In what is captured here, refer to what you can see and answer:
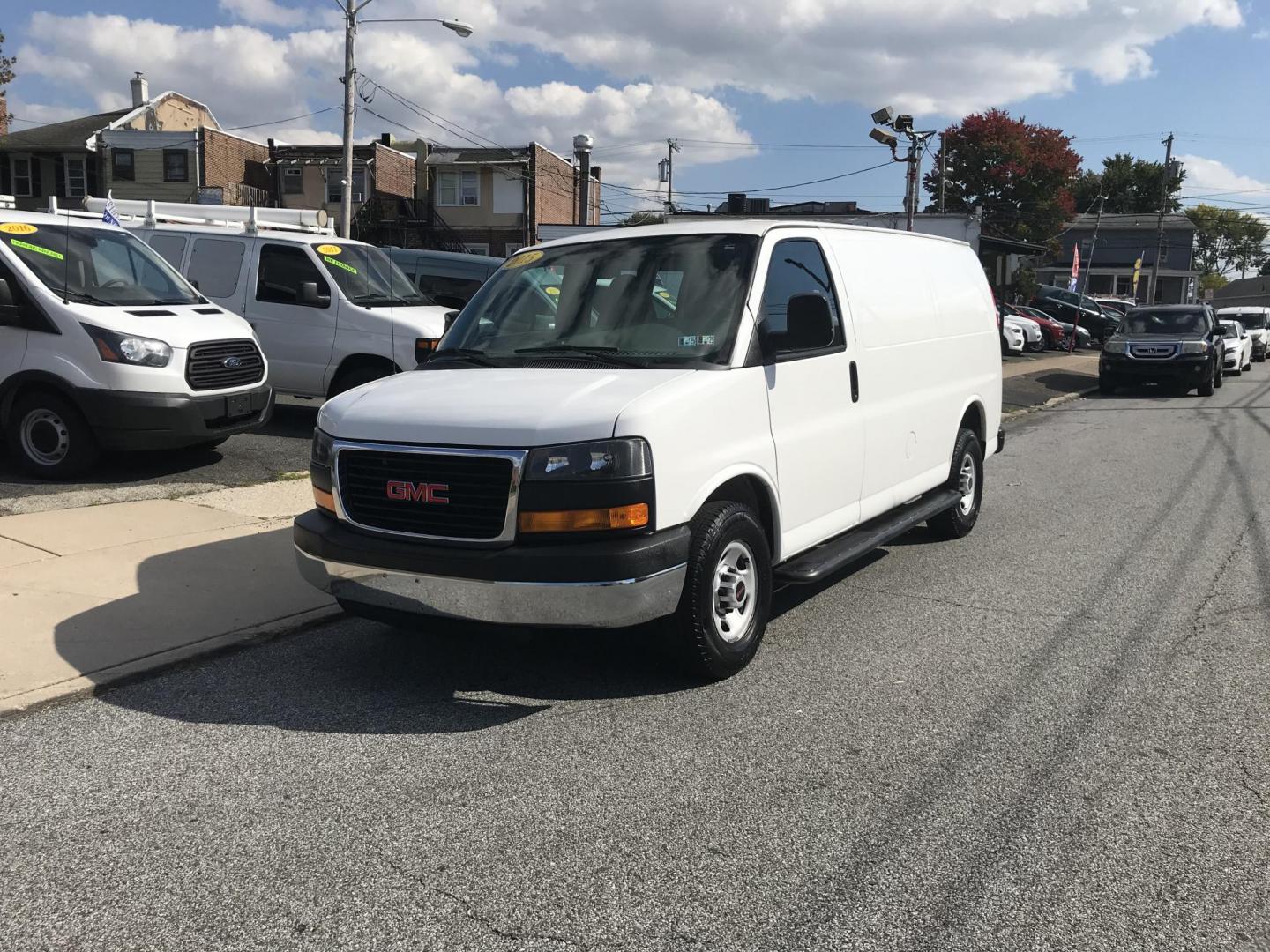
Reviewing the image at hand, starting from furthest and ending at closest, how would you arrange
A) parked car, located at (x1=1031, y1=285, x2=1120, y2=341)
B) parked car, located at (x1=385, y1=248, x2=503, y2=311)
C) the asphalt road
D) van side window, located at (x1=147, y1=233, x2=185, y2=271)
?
1. parked car, located at (x1=1031, y1=285, x2=1120, y2=341)
2. parked car, located at (x1=385, y1=248, x2=503, y2=311)
3. van side window, located at (x1=147, y1=233, x2=185, y2=271)
4. the asphalt road

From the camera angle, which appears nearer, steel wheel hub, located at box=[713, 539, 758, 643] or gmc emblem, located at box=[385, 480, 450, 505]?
gmc emblem, located at box=[385, 480, 450, 505]

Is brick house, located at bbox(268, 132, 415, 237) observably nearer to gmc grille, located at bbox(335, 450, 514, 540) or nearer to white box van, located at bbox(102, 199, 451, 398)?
white box van, located at bbox(102, 199, 451, 398)

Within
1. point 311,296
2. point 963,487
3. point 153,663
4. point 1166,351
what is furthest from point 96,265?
point 1166,351

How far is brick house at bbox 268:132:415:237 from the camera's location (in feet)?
143

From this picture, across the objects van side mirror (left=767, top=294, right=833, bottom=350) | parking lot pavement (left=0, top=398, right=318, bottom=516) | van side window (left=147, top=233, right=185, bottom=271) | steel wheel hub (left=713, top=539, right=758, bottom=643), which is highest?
van side window (left=147, top=233, right=185, bottom=271)

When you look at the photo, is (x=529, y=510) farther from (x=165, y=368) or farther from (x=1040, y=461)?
(x=1040, y=461)

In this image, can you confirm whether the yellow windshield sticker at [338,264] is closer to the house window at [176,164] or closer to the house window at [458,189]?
the house window at [176,164]

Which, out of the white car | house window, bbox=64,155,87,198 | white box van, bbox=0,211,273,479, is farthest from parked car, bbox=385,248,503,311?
house window, bbox=64,155,87,198

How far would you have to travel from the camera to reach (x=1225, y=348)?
2692cm

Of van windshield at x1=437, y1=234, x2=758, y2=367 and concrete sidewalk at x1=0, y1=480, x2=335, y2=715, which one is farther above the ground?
van windshield at x1=437, y1=234, x2=758, y2=367

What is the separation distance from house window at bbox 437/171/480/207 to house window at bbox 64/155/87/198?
48.0 ft

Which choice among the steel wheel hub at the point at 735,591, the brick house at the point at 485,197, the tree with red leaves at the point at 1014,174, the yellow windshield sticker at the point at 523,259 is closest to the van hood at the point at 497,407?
the steel wheel hub at the point at 735,591

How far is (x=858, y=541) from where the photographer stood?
589 cm

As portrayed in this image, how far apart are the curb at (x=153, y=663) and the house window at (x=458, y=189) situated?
43.4 meters
